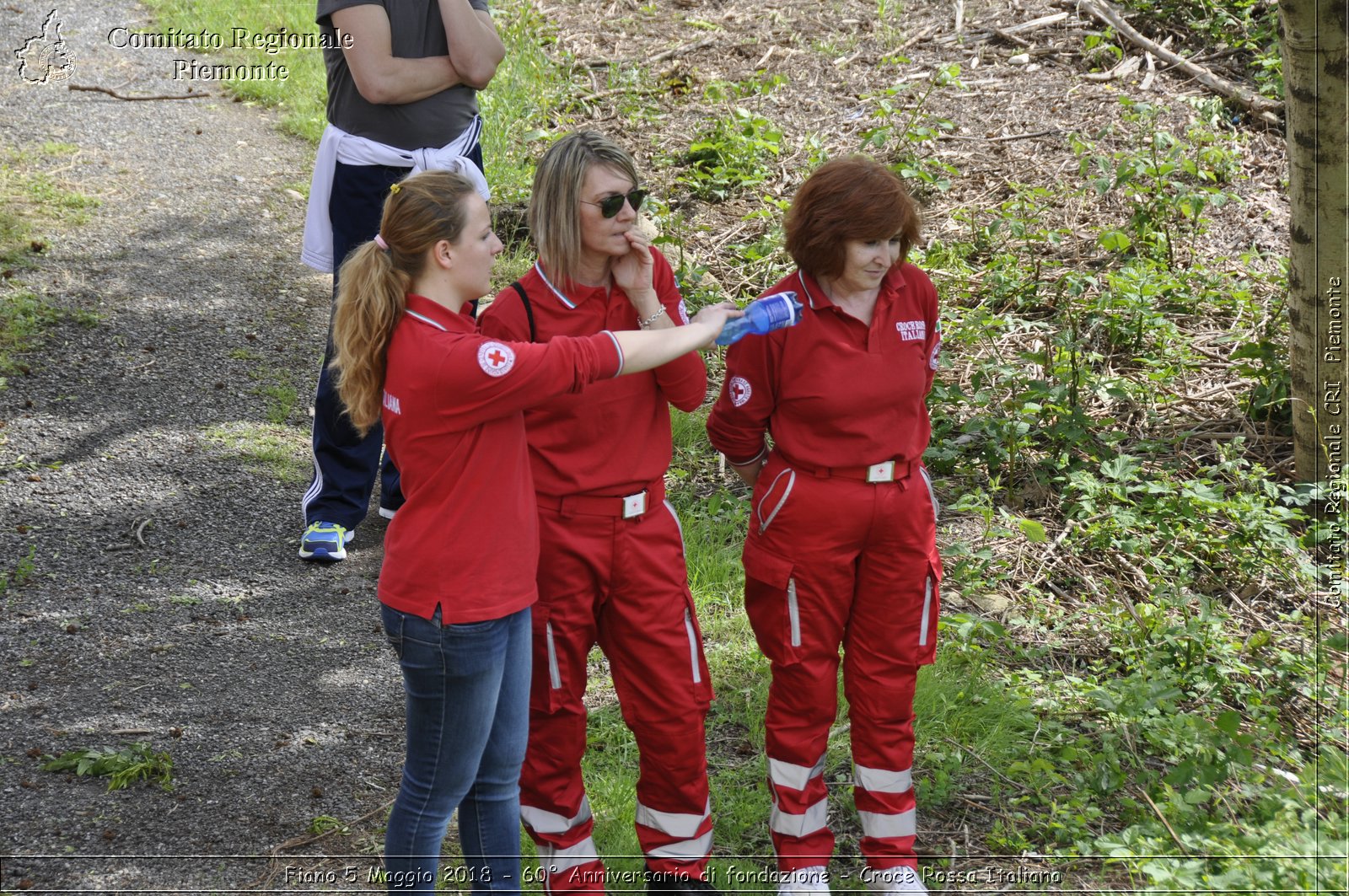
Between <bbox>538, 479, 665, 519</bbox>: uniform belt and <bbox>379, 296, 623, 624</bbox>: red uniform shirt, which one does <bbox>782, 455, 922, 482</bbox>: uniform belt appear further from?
<bbox>379, 296, 623, 624</bbox>: red uniform shirt

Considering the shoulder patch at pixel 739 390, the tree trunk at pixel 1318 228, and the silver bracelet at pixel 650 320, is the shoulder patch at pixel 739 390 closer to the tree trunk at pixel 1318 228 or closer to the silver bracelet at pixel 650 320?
the silver bracelet at pixel 650 320

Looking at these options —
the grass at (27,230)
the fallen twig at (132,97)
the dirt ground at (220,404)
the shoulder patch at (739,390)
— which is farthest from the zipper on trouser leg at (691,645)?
the fallen twig at (132,97)

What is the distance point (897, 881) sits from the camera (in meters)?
3.25

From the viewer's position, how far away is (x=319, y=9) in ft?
14.3

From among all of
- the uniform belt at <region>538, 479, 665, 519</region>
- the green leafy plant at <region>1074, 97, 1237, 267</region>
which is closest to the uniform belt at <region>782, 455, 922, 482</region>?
the uniform belt at <region>538, 479, 665, 519</region>

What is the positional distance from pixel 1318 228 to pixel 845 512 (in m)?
2.65

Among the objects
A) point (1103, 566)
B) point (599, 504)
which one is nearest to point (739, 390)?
point (599, 504)

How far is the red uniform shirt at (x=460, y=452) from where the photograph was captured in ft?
8.70

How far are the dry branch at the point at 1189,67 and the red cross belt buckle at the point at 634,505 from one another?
620 centimetres

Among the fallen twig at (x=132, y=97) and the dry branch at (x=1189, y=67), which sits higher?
the dry branch at (x=1189, y=67)

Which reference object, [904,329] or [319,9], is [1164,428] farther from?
[319,9]

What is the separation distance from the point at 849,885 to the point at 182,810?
1985mm

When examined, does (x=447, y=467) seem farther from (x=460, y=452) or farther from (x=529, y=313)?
(x=529, y=313)

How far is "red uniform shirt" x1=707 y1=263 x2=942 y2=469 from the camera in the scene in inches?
124
